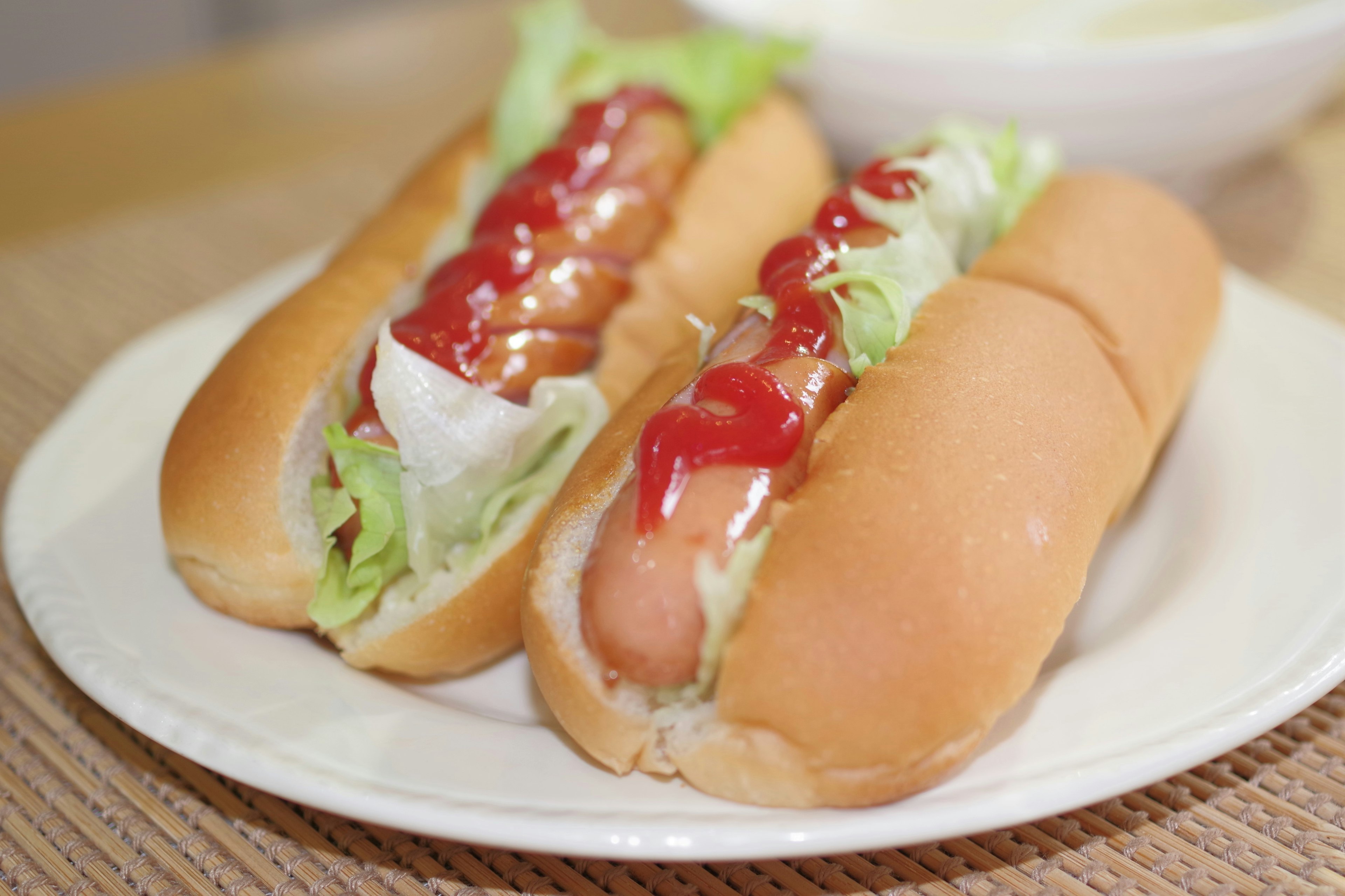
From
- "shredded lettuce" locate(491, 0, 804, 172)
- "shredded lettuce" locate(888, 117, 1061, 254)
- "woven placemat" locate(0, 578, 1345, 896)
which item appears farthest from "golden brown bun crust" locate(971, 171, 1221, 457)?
"shredded lettuce" locate(491, 0, 804, 172)

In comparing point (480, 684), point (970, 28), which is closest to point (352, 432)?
point (480, 684)

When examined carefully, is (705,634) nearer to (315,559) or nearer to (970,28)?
(315,559)

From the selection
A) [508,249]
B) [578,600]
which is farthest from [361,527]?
[508,249]

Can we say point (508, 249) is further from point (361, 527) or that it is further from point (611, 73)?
point (611, 73)

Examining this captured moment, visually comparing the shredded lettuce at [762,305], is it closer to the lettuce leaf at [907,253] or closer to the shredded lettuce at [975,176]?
the lettuce leaf at [907,253]

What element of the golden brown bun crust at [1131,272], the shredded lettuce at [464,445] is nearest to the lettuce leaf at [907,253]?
the golden brown bun crust at [1131,272]

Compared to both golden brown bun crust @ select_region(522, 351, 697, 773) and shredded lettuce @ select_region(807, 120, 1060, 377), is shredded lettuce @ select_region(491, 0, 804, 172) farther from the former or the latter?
golden brown bun crust @ select_region(522, 351, 697, 773)

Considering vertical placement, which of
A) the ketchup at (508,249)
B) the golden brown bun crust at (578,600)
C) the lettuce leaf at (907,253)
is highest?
the lettuce leaf at (907,253)
